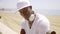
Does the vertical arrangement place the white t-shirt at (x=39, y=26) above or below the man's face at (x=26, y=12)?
below

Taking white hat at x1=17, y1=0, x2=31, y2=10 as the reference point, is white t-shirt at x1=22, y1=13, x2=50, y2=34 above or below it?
below

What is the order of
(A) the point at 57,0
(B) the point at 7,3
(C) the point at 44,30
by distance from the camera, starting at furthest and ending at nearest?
1. (B) the point at 7,3
2. (A) the point at 57,0
3. (C) the point at 44,30

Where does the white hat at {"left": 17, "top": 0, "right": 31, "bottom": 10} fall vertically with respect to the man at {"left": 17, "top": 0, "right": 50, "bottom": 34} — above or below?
above

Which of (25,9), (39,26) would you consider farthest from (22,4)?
(39,26)

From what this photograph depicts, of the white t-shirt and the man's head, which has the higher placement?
the man's head

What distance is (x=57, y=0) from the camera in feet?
12.9

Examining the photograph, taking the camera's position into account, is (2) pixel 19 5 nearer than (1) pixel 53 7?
Yes

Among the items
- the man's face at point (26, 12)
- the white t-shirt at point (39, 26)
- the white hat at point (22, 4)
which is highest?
the white hat at point (22, 4)

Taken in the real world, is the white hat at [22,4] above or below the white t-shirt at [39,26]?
above

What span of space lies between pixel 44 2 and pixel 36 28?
3.39m

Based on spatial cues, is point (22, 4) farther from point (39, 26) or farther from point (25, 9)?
point (39, 26)

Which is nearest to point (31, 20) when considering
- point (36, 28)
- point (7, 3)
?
point (36, 28)

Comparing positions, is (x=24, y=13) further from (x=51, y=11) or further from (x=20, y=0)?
(x=51, y=11)

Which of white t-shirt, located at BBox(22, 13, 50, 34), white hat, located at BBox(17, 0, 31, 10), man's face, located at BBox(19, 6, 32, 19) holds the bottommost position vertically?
white t-shirt, located at BBox(22, 13, 50, 34)
